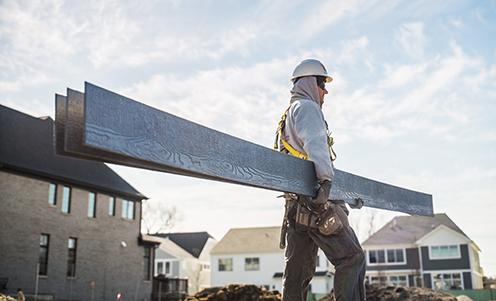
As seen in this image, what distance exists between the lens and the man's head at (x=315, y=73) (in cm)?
385

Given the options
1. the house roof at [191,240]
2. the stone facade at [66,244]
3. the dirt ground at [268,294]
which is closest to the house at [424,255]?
the house roof at [191,240]

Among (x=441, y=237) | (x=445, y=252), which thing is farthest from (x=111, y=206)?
(x=445, y=252)

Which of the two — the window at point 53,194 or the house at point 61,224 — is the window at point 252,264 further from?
the window at point 53,194

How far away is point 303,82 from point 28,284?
21.8 m

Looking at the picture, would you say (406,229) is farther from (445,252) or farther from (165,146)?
(165,146)

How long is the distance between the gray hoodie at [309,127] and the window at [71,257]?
24.2 meters

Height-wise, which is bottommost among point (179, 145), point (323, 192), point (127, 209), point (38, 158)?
point (323, 192)

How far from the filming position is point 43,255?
936 inches

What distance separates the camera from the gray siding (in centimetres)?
3919

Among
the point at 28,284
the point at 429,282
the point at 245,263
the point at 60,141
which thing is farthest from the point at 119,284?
the point at 60,141

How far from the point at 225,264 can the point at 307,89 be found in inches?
1861

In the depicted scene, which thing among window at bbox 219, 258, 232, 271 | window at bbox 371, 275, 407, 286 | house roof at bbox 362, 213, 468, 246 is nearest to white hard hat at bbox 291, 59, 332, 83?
window at bbox 371, 275, 407, 286

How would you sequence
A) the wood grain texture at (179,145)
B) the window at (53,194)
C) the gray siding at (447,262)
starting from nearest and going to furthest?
1. the wood grain texture at (179,145)
2. the window at (53,194)
3. the gray siding at (447,262)

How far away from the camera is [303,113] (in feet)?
11.6
